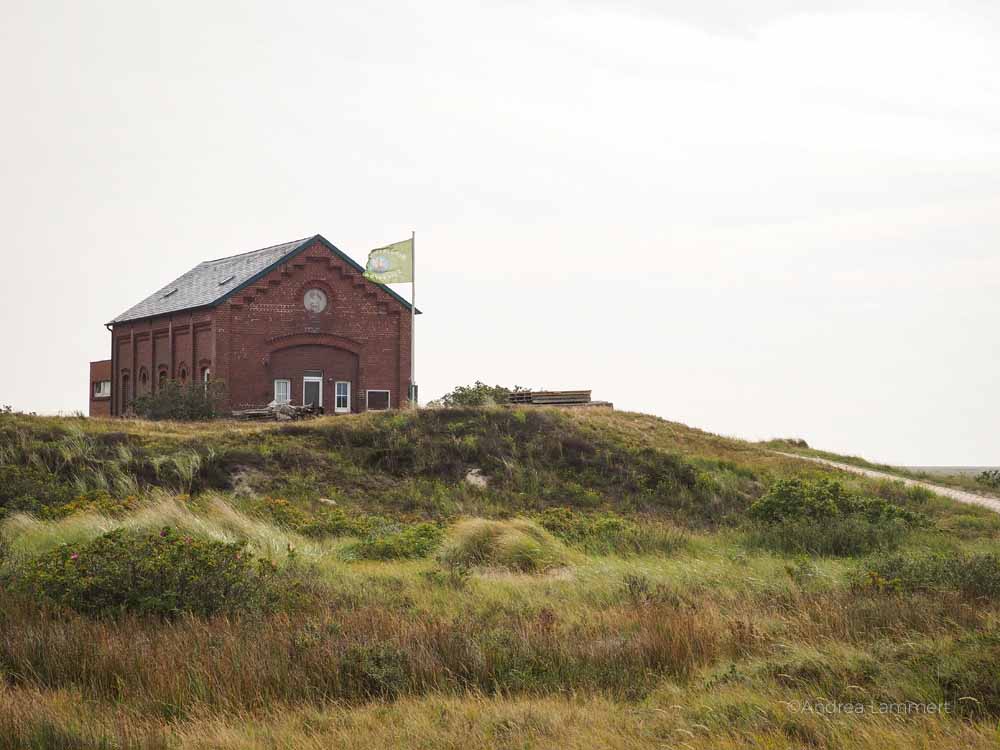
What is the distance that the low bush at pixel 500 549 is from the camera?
14.8 m

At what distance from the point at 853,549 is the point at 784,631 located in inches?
341

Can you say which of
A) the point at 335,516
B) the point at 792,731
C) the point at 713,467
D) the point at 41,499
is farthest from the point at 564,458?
the point at 792,731

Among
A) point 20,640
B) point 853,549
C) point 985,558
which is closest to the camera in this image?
point 20,640

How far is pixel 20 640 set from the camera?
29.5 feet

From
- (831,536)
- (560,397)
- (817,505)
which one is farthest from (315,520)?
(560,397)

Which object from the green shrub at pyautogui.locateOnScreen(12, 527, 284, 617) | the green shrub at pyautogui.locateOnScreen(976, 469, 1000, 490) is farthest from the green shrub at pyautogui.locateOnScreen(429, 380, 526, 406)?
the green shrub at pyautogui.locateOnScreen(12, 527, 284, 617)

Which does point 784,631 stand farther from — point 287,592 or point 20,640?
point 20,640

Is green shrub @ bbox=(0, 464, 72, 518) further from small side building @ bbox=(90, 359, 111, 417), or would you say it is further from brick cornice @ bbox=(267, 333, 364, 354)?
small side building @ bbox=(90, 359, 111, 417)

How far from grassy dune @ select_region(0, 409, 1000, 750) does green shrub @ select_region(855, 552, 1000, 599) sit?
0.05 m

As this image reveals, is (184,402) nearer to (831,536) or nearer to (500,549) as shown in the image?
(500,549)

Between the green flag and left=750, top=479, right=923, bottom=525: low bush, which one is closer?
left=750, top=479, right=923, bottom=525: low bush

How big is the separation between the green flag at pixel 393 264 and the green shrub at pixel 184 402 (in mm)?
8509

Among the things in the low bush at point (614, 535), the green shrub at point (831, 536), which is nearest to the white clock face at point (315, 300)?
the low bush at point (614, 535)

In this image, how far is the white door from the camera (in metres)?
43.7
